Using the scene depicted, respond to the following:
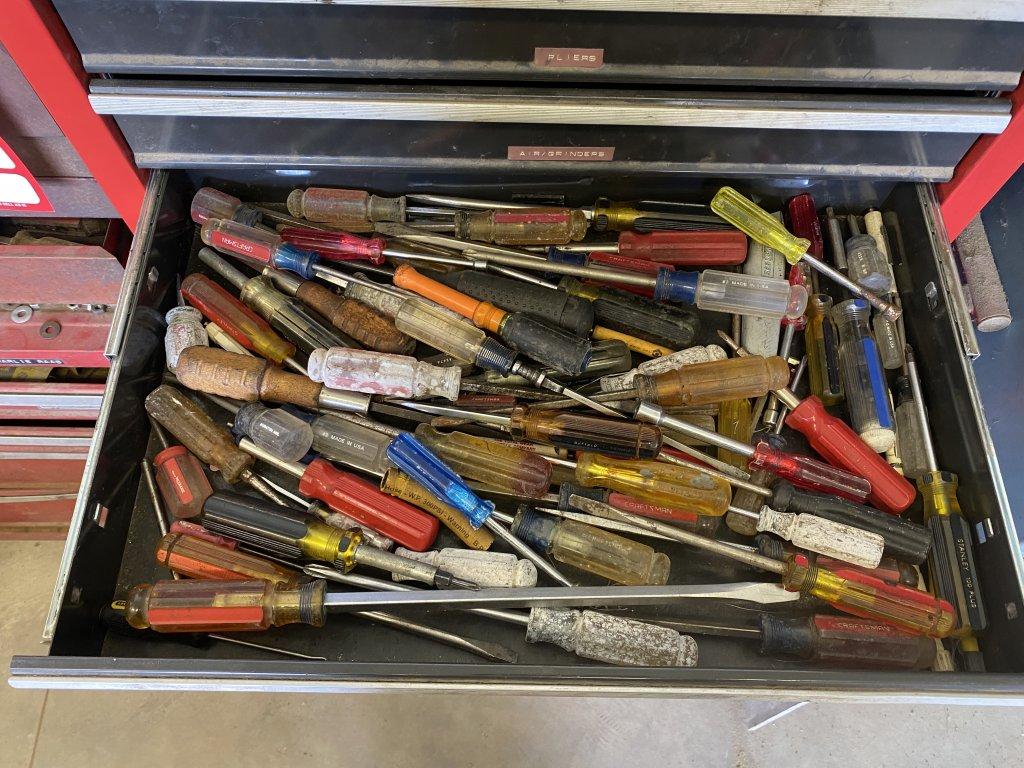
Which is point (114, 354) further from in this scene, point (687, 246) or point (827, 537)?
point (827, 537)

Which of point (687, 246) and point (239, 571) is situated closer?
point (239, 571)

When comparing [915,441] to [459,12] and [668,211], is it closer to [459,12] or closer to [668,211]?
[668,211]

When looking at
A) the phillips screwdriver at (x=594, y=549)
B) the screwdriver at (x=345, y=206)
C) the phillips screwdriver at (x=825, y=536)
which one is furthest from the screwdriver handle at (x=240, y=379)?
the phillips screwdriver at (x=825, y=536)

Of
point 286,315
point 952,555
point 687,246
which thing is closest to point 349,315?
point 286,315

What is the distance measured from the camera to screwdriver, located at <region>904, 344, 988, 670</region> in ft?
4.37

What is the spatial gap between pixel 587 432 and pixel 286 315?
663 millimetres

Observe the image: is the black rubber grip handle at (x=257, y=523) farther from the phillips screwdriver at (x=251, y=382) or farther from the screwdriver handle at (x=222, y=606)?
the phillips screwdriver at (x=251, y=382)

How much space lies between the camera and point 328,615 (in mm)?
1346

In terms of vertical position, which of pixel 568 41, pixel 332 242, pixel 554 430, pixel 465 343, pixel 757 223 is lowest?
pixel 554 430

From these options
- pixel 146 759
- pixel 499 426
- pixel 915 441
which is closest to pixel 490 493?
pixel 499 426

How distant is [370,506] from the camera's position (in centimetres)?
140

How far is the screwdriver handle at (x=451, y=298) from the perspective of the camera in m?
1.53

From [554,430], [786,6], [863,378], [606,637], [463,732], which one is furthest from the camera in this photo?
[463,732]

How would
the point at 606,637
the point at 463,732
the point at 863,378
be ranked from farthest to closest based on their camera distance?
the point at 463,732 < the point at 863,378 < the point at 606,637
